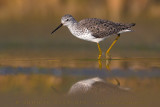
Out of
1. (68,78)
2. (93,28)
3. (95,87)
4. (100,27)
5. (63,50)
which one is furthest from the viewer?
(63,50)

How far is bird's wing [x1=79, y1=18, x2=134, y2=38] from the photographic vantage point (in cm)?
1411

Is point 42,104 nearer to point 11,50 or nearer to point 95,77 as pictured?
point 95,77

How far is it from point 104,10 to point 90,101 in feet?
40.4

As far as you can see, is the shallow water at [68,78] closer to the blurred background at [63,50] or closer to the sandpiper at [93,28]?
the blurred background at [63,50]

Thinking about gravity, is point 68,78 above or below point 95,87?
below

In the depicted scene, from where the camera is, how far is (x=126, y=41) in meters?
17.5

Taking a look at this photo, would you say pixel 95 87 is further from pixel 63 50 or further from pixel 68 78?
pixel 63 50

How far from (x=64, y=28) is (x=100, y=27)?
198 inches

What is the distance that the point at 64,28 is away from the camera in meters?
19.2

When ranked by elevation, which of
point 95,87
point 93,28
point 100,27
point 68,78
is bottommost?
point 100,27

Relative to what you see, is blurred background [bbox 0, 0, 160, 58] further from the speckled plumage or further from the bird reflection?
the bird reflection

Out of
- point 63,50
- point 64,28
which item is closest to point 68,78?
point 63,50

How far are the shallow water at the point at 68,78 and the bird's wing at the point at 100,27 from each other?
40.4 inches

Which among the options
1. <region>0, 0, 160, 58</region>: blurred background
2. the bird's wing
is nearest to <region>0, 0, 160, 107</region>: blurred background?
<region>0, 0, 160, 58</region>: blurred background
